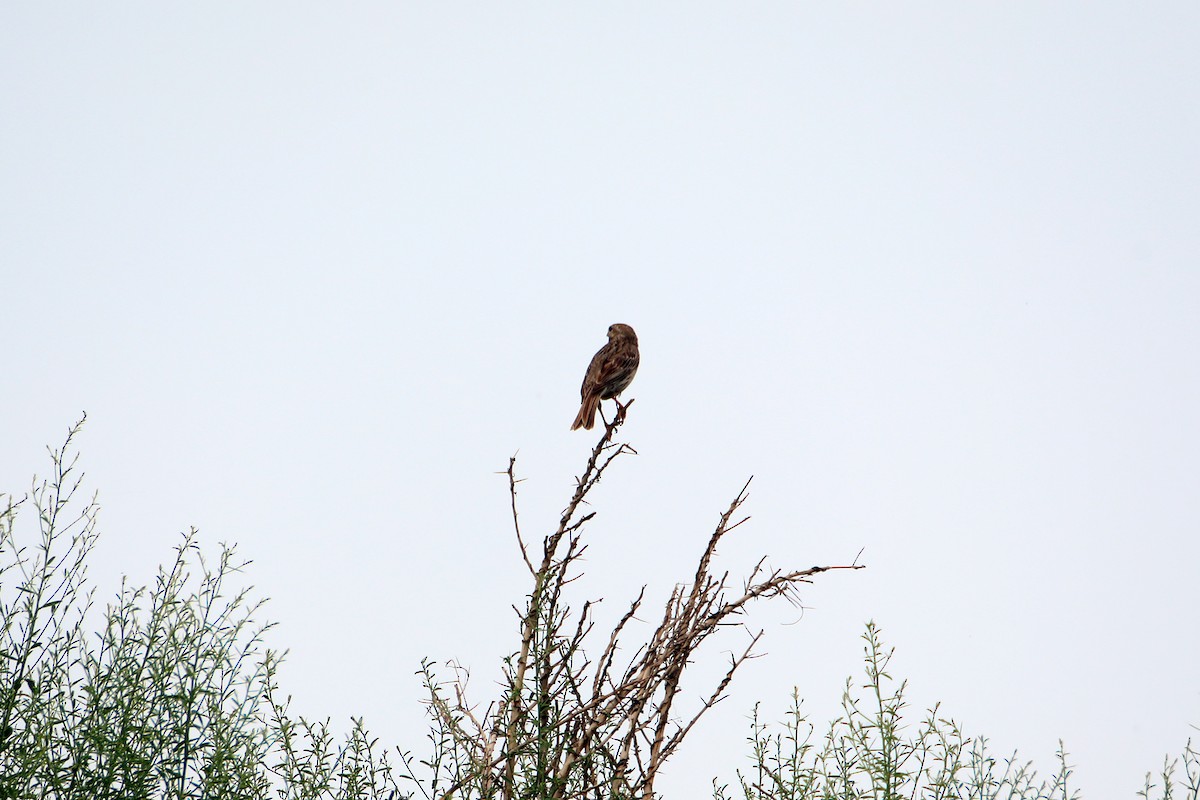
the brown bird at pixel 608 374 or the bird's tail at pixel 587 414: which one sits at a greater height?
the brown bird at pixel 608 374

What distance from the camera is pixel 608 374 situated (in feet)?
28.3

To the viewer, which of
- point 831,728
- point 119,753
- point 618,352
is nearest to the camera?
point 119,753

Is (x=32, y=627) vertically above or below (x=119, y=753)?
above

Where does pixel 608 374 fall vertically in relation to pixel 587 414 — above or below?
above

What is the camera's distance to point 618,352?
29.9 ft

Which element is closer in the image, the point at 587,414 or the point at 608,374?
the point at 587,414

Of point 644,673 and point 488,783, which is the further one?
point 644,673

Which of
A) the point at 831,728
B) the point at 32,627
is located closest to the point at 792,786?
the point at 831,728

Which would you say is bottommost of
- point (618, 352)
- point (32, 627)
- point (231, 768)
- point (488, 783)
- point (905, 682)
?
point (488, 783)

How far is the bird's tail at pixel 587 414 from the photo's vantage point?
307 inches

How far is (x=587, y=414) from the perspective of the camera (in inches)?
309

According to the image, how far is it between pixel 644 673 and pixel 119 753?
156 centimetres

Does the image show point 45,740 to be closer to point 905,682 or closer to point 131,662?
point 131,662

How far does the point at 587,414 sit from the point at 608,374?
85 cm
